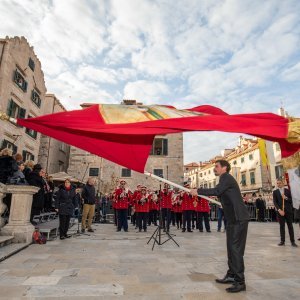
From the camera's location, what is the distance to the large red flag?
405 centimetres

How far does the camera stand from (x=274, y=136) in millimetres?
3932

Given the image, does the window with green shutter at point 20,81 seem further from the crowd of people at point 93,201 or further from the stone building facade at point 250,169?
the stone building facade at point 250,169

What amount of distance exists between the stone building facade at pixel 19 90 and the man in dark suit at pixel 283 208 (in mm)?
16800

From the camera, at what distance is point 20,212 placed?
7727 mm

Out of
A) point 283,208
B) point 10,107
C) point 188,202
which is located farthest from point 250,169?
point 283,208

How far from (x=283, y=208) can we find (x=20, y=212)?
7846mm

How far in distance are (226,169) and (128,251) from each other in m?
3.71

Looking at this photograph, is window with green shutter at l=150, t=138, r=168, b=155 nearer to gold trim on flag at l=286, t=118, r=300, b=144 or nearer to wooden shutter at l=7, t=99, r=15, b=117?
wooden shutter at l=7, t=99, r=15, b=117

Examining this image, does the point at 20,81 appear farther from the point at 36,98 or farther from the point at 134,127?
the point at 134,127

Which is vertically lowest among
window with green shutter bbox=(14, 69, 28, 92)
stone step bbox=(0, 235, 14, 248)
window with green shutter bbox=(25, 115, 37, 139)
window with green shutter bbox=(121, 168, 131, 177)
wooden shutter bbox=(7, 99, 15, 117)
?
stone step bbox=(0, 235, 14, 248)

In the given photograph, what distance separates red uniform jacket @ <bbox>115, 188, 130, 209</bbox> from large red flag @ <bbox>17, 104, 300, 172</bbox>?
22.1ft

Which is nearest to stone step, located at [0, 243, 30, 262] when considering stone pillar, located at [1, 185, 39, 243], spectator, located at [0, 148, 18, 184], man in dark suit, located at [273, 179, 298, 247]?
stone pillar, located at [1, 185, 39, 243]

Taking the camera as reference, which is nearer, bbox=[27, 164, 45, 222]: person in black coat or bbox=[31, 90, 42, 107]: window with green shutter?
bbox=[27, 164, 45, 222]: person in black coat

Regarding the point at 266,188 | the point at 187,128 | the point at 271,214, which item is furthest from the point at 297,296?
the point at 266,188
